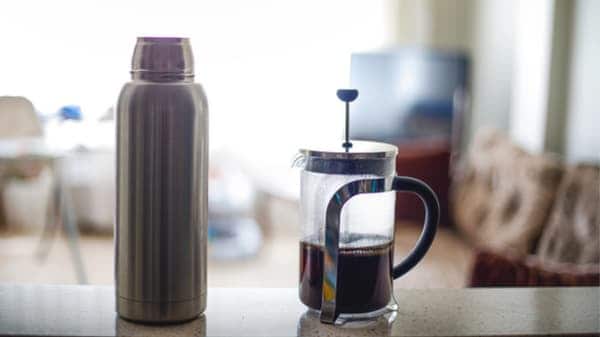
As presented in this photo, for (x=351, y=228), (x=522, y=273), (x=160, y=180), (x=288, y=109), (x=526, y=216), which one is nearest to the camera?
(x=160, y=180)

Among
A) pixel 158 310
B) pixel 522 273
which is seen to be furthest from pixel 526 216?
pixel 158 310

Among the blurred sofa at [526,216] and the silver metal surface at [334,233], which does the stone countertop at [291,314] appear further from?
the blurred sofa at [526,216]

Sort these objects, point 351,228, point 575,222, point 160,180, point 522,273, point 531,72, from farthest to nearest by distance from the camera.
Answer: point 531,72 → point 575,222 → point 522,273 → point 351,228 → point 160,180

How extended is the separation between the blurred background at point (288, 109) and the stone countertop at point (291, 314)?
2.23 m

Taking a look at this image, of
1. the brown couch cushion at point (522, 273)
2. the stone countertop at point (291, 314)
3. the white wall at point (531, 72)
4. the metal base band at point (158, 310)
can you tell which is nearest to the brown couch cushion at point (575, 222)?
the brown couch cushion at point (522, 273)

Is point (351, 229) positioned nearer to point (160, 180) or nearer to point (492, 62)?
point (160, 180)

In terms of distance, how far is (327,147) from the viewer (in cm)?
98

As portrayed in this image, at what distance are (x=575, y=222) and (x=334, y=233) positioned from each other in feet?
6.79

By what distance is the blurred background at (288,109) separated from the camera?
142 inches

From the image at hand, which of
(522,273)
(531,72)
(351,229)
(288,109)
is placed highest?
(531,72)

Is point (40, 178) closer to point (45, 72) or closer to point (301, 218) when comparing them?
point (45, 72)

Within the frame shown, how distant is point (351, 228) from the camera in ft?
3.29

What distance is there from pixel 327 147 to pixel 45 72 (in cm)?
377

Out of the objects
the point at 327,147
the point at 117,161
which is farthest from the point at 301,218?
the point at 117,161
